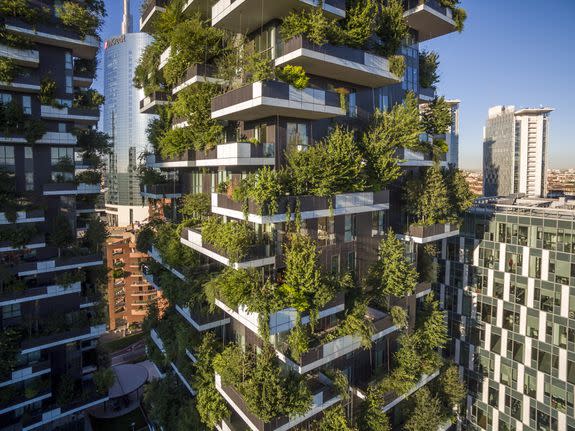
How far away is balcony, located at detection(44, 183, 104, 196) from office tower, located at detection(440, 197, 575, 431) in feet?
112

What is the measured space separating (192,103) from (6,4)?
569 inches

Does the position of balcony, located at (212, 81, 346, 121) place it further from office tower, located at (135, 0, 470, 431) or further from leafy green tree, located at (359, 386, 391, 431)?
leafy green tree, located at (359, 386, 391, 431)

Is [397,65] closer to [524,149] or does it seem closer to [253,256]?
[253,256]

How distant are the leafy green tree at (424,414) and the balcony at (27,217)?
27959mm

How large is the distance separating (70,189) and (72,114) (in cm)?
561

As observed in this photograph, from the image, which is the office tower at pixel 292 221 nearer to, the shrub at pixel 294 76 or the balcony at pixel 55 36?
the shrub at pixel 294 76

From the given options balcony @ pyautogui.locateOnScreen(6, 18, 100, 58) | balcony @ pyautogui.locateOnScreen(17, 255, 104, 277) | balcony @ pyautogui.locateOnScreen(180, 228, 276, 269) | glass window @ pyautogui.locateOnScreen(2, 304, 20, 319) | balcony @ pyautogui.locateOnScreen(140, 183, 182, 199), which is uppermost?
balcony @ pyautogui.locateOnScreen(6, 18, 100, 58)

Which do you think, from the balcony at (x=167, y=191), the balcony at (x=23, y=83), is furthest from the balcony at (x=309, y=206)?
the balcony at (x=23, y=83)

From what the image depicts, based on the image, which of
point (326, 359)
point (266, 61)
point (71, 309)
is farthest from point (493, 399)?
point (71, 309)

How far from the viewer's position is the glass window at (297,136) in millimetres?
16688

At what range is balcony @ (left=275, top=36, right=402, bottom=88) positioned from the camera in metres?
14.8

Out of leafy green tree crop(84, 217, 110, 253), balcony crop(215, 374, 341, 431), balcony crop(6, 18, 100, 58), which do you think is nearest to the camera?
balcony crop(215, 374, 341, 431)

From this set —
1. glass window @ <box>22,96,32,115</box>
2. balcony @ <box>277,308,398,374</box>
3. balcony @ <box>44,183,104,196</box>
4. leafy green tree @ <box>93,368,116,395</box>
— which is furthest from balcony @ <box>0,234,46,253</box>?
balcony @ <box>277,308,398,374</box>

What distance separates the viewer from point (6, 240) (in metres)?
22.2
